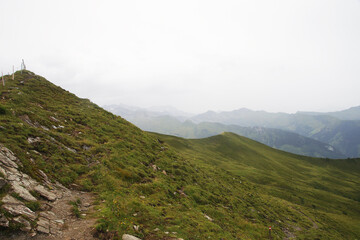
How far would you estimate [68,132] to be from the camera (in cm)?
2567

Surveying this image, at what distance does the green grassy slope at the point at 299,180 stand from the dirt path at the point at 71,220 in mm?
44518

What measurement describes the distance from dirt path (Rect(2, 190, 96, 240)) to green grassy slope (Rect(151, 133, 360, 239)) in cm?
4452

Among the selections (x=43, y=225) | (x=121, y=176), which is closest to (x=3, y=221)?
(x=43, y=225)

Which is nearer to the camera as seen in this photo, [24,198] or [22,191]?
[24,198]

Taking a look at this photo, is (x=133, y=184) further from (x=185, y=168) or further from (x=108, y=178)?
(x=185, y=168)

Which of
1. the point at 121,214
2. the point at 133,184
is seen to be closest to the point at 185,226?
the point at 121,214

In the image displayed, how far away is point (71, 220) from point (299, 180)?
115 meters

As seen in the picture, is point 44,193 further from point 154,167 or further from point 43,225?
point 154,167

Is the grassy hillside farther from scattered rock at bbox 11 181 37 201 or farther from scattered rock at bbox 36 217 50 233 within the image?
scattered rock at bbox 36 217 50 233

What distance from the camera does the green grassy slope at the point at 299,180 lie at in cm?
5319

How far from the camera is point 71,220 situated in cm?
1205

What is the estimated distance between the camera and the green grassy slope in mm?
53188

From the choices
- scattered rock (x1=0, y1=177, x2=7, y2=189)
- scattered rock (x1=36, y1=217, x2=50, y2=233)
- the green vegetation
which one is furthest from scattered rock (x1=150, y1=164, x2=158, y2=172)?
scattered rock (x1=0, y1=177, x2=7, y2=189)

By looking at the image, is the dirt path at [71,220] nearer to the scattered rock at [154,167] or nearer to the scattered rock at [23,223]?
the scattered rock at [23,223]
